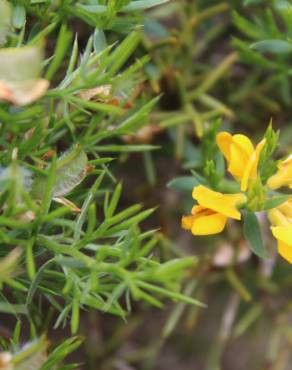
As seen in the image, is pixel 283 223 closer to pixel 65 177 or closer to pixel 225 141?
pixel 225 141

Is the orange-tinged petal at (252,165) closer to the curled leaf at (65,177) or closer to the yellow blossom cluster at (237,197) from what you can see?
the yellow blossom cluster at (237,197)

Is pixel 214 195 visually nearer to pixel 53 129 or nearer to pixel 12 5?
pixel 53 129

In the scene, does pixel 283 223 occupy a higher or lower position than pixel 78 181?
lower

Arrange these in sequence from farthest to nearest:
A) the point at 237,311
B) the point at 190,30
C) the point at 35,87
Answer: the point at 237,311, the point at 190,30, the point at 35,87

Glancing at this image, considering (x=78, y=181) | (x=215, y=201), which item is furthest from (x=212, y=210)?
(x=78, y=181)

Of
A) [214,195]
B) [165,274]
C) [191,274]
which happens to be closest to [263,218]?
[191,274]

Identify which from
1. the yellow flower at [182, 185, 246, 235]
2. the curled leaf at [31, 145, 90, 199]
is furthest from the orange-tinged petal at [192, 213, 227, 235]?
the curled leaf at [31, 145, 90, 199]

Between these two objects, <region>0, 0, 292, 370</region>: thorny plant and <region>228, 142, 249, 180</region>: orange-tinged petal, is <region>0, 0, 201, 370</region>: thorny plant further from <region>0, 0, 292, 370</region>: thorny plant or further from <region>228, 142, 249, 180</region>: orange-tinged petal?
<region>228, 142, 249, 180</region>: orange-tinged petal
